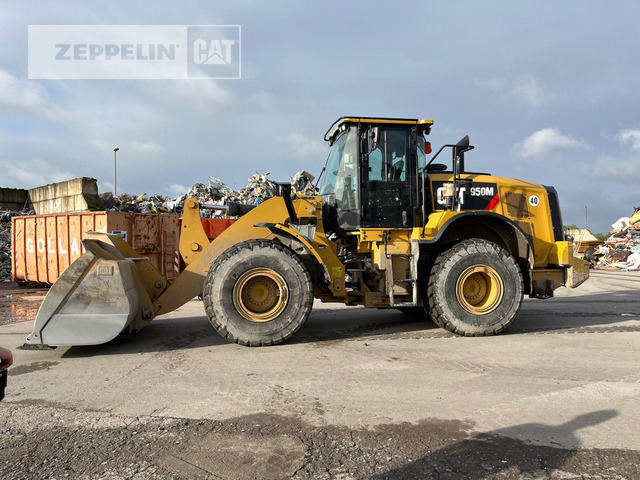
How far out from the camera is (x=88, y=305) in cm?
480

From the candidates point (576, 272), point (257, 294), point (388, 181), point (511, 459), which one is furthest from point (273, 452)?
point (576, 272)

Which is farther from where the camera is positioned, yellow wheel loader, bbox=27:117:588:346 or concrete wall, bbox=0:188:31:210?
concrete wall, bbox=0:188:31:210

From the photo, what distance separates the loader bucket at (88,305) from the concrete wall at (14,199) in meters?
18.5

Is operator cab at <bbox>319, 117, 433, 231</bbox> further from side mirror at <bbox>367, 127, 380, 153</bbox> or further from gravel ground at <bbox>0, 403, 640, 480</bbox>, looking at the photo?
gravel ground at <bbox>0, 403, 640, 480</bbox>

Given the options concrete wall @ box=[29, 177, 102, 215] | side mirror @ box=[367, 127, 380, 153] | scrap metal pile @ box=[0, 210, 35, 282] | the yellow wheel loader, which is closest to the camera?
the yellow wheel loader

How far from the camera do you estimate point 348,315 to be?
7.70 m

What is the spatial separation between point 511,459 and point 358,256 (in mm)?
3929

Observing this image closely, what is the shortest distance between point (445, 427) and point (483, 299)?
3.35m

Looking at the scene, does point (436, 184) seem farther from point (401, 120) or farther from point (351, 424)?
point (351, 424)

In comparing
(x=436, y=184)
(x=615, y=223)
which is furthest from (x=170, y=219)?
(x=615, y=223)

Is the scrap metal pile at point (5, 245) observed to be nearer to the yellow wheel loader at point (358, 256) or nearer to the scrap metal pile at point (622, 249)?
the yellow wheel loader at point (358, 256)

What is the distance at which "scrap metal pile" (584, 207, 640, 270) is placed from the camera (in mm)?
22000

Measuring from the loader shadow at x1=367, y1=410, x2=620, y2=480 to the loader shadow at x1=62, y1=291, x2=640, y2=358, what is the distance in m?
2.94

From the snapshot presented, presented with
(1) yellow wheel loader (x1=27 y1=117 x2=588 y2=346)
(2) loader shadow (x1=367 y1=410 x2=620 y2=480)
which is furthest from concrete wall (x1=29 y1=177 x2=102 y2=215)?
(2) loader shadow (x1=367 y1=410 x2=620 y2=480)
